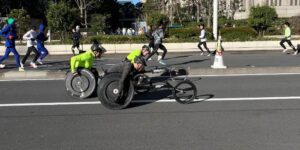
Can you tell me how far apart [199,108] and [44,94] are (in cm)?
401

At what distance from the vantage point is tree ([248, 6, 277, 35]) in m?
40.2

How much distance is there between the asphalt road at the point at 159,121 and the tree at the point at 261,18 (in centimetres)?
3142

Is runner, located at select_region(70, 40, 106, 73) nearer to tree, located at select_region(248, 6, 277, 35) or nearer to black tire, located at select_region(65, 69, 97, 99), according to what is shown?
black tire, located at select_region(65, 69, 97, 99)

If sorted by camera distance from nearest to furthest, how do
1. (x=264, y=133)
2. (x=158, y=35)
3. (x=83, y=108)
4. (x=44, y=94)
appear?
(x=264, y=133) < (x=83, y=108) < (x=44, y=94) < (x=158, y=35)

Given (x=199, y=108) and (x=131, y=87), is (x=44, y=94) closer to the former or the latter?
(x=131, y=87)

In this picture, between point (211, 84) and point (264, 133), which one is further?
point (211, 84)

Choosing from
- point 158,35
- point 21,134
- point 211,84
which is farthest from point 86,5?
point 21,134

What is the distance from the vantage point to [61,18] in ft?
95.0

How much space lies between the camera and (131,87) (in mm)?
7816

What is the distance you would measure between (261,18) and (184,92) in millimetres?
35223

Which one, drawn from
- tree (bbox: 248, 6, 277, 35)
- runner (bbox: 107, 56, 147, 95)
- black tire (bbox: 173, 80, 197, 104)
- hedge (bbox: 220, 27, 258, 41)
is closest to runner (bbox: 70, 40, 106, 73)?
runner (bbox: 107, 56, 147, 95)

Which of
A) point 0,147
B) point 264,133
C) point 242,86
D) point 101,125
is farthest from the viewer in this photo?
point 242,86

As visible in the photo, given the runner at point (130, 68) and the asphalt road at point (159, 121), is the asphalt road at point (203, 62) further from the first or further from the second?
the runner at point (130, 68)

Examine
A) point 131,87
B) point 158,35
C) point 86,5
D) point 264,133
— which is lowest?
point 264,133
